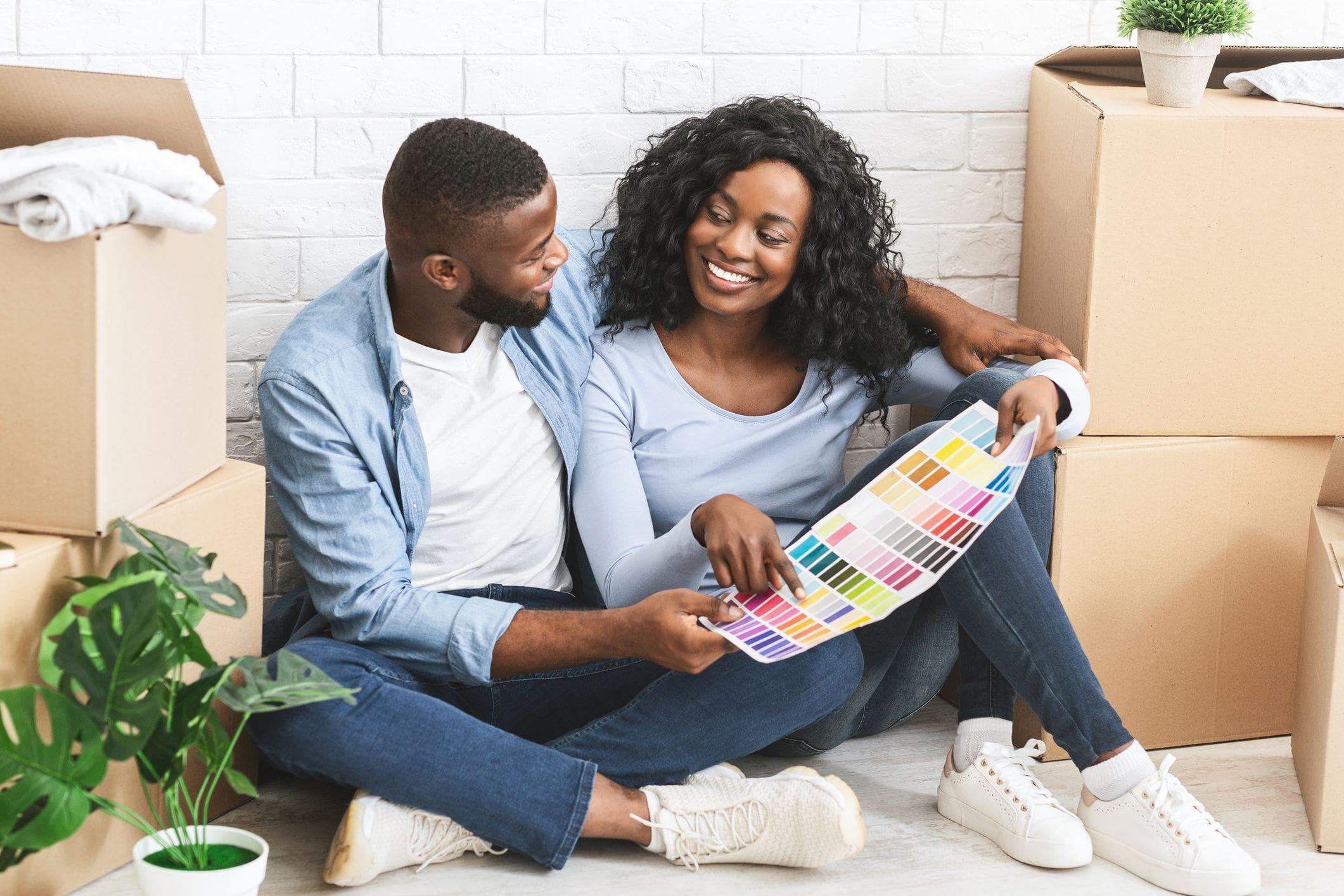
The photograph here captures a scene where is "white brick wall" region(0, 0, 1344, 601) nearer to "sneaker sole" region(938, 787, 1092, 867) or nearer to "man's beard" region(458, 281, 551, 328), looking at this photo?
"man's beard" region(458, 281, 551, 328)

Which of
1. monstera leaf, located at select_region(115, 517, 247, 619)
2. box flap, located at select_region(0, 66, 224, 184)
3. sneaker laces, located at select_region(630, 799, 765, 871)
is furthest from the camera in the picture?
sneaker laces, located at select_region(630, 799, 765, 871)

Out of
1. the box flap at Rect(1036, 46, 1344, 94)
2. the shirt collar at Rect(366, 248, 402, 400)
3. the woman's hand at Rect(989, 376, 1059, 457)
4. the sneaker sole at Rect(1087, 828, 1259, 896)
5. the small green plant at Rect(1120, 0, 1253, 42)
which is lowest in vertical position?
the sneaker sole at Rect(1087, 828, 1259, 896)

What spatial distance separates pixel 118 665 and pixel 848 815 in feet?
2.42

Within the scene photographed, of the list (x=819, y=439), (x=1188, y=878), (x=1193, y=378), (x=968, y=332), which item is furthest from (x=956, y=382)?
(x=1188, y=878)

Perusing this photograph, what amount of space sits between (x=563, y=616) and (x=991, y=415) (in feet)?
1.62

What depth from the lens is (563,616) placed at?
144 centimetres

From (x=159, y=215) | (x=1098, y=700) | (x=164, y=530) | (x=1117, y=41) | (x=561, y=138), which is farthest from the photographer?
(x=1117, y=41)

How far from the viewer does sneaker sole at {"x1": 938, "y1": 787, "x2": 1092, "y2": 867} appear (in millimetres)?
1483

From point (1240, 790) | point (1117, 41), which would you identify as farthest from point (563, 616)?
point (1117, 41)

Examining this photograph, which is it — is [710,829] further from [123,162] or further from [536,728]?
[123,162]

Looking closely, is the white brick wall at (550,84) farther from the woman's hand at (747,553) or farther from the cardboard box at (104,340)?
the woman's hand at (747,553)

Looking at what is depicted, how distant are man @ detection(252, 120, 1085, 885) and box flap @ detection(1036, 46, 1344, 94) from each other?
84cm

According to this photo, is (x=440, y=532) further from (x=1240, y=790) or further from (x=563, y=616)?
(x=1240, y=790)

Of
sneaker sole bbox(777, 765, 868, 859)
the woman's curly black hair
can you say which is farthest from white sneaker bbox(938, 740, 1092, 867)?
the woman's curly black hair
